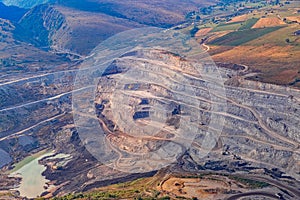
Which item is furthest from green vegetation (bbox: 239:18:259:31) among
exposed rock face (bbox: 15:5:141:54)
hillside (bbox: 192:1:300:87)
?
exposed rock face (bbox: 15:5:141:54)

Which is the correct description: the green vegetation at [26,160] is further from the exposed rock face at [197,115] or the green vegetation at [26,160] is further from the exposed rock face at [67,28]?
the exposed rock face at [67,28]

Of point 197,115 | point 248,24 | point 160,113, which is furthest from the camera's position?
point 248,24

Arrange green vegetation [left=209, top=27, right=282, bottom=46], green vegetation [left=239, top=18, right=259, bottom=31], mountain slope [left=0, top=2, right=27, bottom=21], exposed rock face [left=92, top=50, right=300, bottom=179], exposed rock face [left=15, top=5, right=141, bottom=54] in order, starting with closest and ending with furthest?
exposed rock face [left=92, top=50, right=300, bottom=179] < green vegetation [left=209, top=27, right=282, bottom=46] < green vegetation [left=239, top=18, right=259, bottom=31] < exposed rock face [left=15, top=5, right=141, bottom=54] < mountain slope [left=0, top=2, right=27, bottom=21]

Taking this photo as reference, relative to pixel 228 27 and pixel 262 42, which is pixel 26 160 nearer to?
pixel 262 42

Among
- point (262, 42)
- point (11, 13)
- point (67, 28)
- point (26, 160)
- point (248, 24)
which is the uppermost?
point (11, 13)

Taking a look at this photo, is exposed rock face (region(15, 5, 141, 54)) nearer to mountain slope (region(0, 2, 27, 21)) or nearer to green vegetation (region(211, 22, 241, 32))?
mountain slope (region(0, 2, 27, 21))

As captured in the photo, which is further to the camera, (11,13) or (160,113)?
(11,13)

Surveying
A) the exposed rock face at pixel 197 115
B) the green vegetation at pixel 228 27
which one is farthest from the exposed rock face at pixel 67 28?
the exposed rock face at pixel 197 115

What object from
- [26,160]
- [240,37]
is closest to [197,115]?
[26,160]

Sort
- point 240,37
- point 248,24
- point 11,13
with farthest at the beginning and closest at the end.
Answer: point 11,13, point 248,24, point 240,37

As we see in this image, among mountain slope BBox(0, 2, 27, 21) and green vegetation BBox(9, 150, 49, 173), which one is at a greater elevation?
mountain slope BBox(0, 2, 27, 21)
